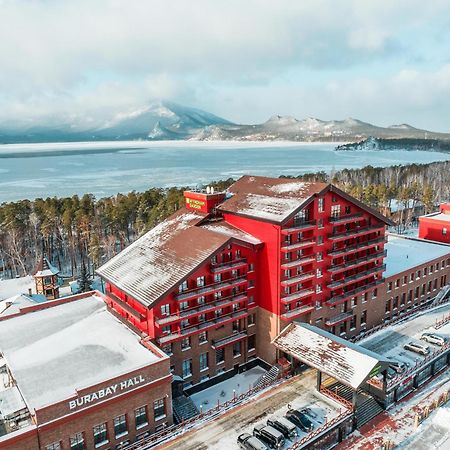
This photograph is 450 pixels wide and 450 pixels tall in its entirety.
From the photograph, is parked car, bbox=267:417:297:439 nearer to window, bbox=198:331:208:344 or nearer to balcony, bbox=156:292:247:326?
window, bbox=198:331:208:344

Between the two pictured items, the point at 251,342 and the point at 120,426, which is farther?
the point at 251,342

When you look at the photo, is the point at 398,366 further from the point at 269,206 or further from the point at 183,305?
the point at 183,305

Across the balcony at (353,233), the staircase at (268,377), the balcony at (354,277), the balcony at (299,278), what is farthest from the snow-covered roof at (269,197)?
the staircase at (268,377)

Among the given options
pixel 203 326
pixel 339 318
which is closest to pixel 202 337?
pixel 203 326

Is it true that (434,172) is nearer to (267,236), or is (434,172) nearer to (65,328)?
(267,236)

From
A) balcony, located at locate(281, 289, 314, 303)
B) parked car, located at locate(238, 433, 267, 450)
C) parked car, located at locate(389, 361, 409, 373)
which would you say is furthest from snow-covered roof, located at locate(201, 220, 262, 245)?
parked car, located at locate(238, 433, 267, 450)
